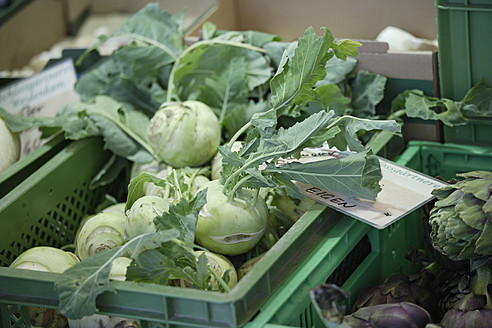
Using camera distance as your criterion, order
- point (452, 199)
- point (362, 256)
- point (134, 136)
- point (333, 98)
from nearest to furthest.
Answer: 1. point (452, 199)
2. point (362, 256)
3. point (333, 98)
4. point (134, 136)

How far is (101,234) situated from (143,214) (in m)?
0.16

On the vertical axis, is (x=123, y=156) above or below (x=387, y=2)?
below

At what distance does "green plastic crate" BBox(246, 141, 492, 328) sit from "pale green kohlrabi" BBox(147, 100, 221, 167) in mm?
424

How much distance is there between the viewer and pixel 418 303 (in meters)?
1.31

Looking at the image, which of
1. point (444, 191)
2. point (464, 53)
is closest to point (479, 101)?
point (464, 53)

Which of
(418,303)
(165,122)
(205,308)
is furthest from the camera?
(165,122)

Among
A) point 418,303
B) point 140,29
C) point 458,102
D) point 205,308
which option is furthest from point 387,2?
point 205,308

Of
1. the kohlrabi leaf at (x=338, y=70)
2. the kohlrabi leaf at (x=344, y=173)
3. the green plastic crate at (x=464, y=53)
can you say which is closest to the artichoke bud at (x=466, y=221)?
the kohlrabi leaf at (x=344, y=173)

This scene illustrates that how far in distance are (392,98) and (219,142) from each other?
1.55 feet

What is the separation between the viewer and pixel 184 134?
1.57 meters

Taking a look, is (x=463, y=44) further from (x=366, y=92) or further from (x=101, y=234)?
(x=101, y=234)

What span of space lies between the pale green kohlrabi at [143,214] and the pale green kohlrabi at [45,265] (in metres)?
0.16

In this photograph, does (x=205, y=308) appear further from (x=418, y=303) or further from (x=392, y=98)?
(x=392, y=98)

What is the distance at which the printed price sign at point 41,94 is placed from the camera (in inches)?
76.9
